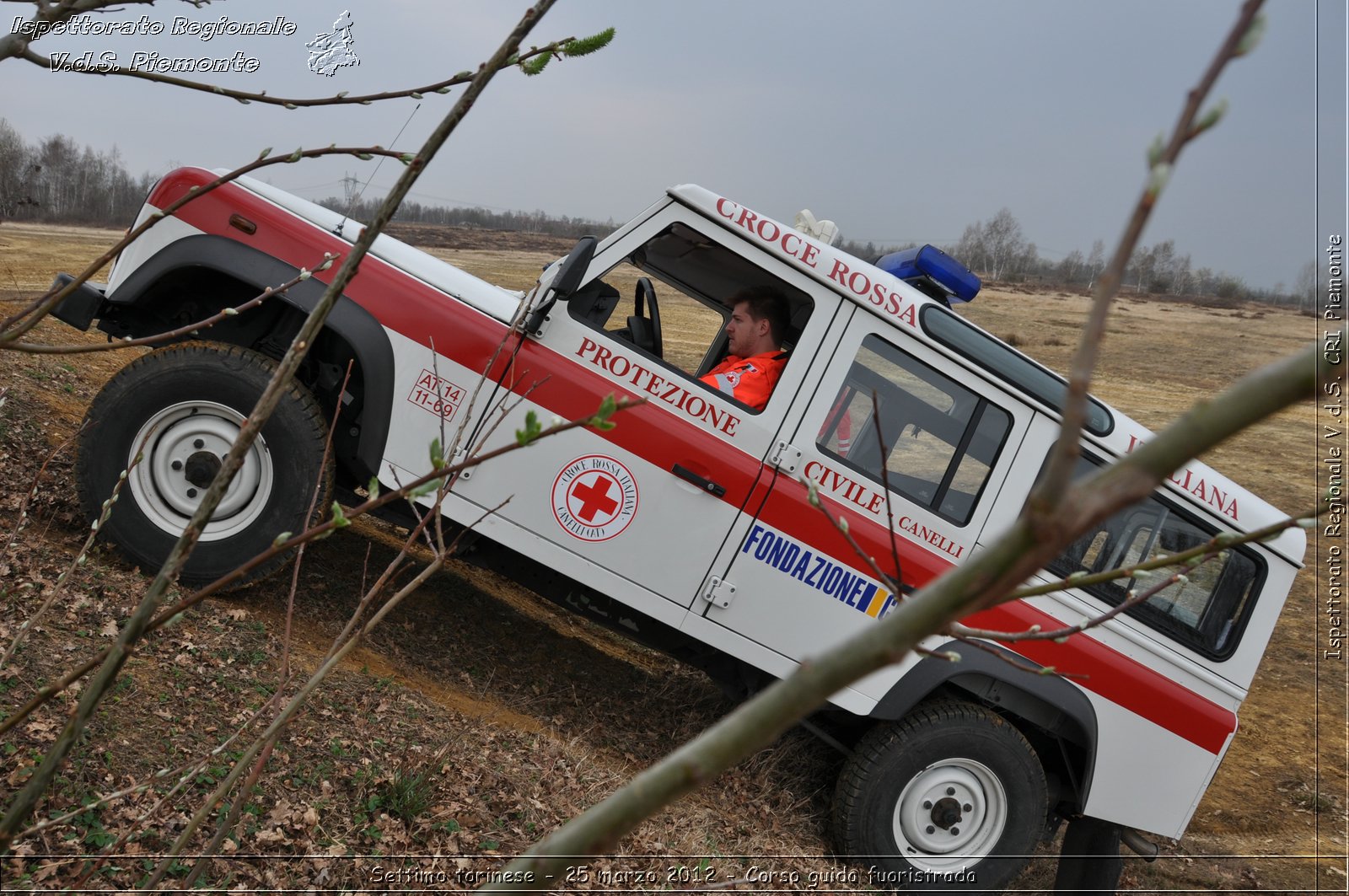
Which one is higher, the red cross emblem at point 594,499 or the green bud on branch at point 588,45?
the green bud on branch at point 588,45

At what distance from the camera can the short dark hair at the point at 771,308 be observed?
4453mm

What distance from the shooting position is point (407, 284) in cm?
421

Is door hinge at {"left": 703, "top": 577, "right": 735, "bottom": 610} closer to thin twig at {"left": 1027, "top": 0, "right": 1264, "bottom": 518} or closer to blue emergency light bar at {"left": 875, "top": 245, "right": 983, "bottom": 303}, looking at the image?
blue emergency light bar at {"left": 875, "top": 245, "right": 983, "bottom": 303}

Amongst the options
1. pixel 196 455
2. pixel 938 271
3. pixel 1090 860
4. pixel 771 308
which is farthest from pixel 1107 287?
pixel 1090 860

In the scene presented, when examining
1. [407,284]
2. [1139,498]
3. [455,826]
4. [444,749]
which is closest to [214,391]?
[407,284]

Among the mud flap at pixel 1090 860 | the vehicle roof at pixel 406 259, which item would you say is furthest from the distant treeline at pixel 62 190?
the mud flap at pixel 1090 860

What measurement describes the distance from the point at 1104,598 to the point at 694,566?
181 centimetres

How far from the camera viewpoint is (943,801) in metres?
4.61

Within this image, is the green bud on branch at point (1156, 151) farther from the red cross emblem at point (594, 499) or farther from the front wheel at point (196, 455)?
the front wheel at point (196, 455)

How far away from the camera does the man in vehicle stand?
429 centimetres

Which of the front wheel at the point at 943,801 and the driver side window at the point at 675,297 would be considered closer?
the driver side window at the point at 675,297

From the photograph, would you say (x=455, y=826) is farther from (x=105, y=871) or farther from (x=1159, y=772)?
(x=1159, y=772)

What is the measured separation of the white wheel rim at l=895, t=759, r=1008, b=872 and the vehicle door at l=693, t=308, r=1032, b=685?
88 centimetres

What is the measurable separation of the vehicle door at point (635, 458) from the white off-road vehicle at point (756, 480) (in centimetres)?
1
